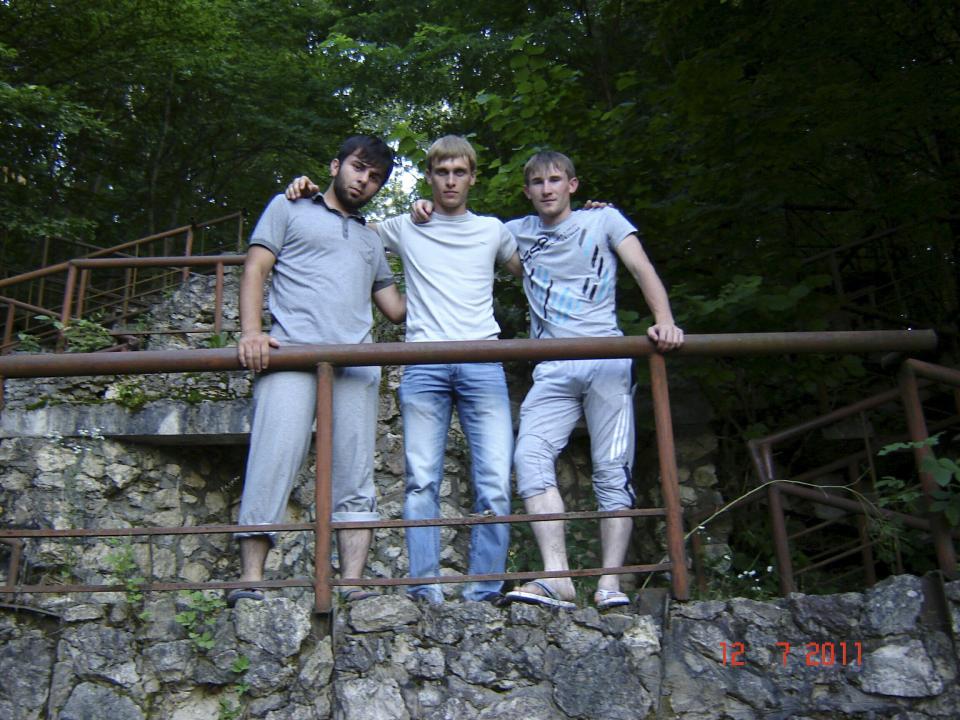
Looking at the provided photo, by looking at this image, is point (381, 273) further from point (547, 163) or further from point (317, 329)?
point (547, 163)

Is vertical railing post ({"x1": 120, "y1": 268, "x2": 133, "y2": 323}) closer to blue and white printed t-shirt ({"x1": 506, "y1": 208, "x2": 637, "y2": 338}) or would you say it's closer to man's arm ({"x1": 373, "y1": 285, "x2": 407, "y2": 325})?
man's arm ({"x1": 373, "y1": 285, "x2": 407, "y2": 325})

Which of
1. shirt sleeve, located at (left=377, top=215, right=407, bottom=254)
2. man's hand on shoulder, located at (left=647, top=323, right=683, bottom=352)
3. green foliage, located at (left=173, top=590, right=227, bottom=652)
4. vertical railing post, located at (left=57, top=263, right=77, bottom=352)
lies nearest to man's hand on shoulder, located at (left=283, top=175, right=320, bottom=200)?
shirt sleeve, located at (left=377, top=215, right=407, bottom=254)

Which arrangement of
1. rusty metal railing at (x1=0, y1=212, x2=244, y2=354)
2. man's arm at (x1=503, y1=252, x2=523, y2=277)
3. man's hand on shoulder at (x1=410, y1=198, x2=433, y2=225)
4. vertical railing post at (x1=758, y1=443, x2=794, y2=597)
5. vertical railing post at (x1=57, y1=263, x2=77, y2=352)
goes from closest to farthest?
man's hand on shoulder at (x1=410, y1=198, x2=433, y2=225), man's arm at (x1=503, y1=252, x2=523, y2=277), vertical railing post at (x1=758, y1=443, x2=794, y2=597), vertical railing post at (x1=57, y1=263, x2=77, y2=352), rusty metal railing at (x1=0, y1=212, x2=244, y2=354)

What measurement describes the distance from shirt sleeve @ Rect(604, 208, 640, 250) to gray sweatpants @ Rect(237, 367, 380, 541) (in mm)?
994

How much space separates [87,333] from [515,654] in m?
6.01

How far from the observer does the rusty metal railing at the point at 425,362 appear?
2.71 metres

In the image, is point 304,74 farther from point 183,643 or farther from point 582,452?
point 183,643

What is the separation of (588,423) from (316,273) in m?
1.05

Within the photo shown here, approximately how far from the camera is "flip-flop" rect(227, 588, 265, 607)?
2.75m

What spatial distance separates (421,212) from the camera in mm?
3424

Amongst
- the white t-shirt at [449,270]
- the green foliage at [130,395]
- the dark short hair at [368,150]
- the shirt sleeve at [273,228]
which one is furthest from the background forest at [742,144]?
the green foliage at [130,395]

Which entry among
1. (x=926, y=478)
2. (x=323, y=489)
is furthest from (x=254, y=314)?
(x=926, y=478)

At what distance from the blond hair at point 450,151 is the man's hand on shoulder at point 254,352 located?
37.6 inches

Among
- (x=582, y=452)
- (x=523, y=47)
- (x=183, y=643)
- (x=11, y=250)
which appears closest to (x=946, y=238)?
(x=582, y=452)
